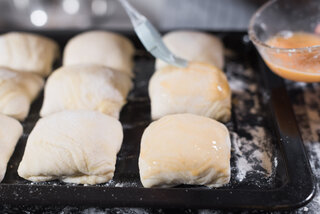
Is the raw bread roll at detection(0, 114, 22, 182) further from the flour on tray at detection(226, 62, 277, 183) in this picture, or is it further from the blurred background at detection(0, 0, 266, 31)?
the blurred background at detection(0, 0, 266, 31)

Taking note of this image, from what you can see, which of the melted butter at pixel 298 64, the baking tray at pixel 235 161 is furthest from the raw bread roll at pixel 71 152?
the melted butter at pixel 298 64

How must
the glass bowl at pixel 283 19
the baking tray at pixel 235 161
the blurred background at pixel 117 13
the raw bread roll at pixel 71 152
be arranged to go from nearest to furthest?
1. the baking tray at pixel 235 161
2. the raw bread roll at pixel 71 152
3. the glass bowl at pixel 283 19
4. the blurred background at pixel 117 13

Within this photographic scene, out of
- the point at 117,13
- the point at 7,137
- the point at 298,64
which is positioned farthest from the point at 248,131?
the point at 117,13

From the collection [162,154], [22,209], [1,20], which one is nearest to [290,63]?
[162,154]

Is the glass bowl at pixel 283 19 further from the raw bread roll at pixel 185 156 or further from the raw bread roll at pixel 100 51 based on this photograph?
the raw bread roll at pixel 100 51

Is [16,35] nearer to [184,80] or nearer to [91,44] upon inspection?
[91,44]

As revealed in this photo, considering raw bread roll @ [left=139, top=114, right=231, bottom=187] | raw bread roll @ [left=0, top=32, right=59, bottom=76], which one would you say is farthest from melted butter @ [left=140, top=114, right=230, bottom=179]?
raw bread roll @ [left=0, top=32, right=59, bottom=76]
